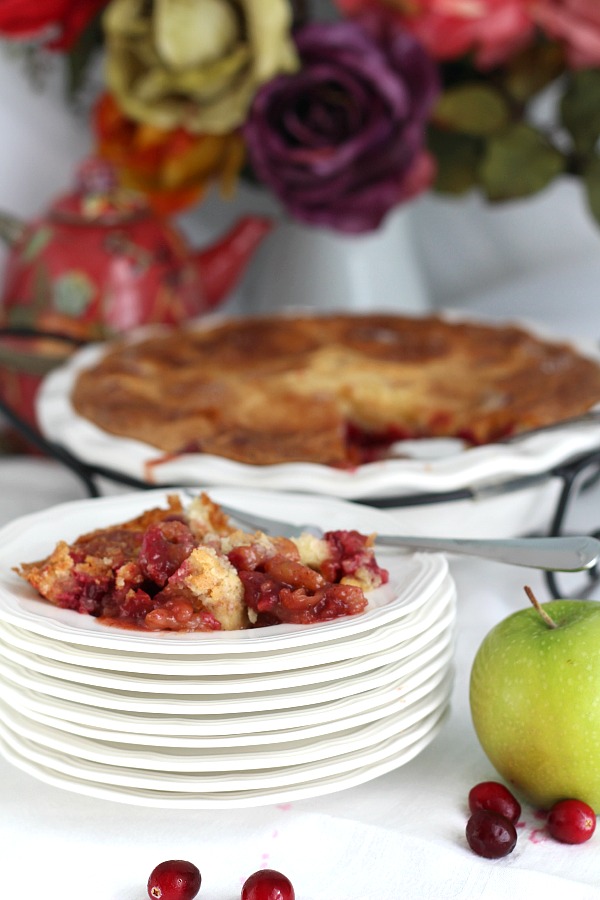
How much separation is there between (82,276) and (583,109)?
73 cm

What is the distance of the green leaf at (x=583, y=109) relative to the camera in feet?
5.18

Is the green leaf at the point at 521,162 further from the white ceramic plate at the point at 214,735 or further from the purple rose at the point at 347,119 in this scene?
the white ceramic plate at the point at 214,735

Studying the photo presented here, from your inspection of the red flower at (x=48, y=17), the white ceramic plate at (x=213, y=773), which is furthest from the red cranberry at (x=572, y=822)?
the red flower at (x=48, y=17)

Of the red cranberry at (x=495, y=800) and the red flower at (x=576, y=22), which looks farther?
the red flower at (x=576, y=22)

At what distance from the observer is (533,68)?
1.64 m

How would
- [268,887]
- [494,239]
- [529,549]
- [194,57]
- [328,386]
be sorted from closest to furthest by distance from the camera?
[268,887] → [529,549] → [328,386] → [194,57] → [494,239]

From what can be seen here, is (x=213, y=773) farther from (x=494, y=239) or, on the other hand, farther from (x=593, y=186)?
(x=494, y=239)

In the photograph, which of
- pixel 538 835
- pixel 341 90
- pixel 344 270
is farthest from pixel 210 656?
pixel 344 270

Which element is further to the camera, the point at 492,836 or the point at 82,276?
the point at 82,276

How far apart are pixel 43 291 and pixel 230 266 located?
0.32m

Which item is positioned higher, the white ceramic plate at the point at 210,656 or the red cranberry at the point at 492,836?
the white ceramic plate at the point at 210,656

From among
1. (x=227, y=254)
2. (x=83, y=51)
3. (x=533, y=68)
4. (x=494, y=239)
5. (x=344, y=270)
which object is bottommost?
(x=494, y=239)

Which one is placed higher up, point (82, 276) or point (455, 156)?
point (82, 276)

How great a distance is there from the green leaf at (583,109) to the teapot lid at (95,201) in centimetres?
62
